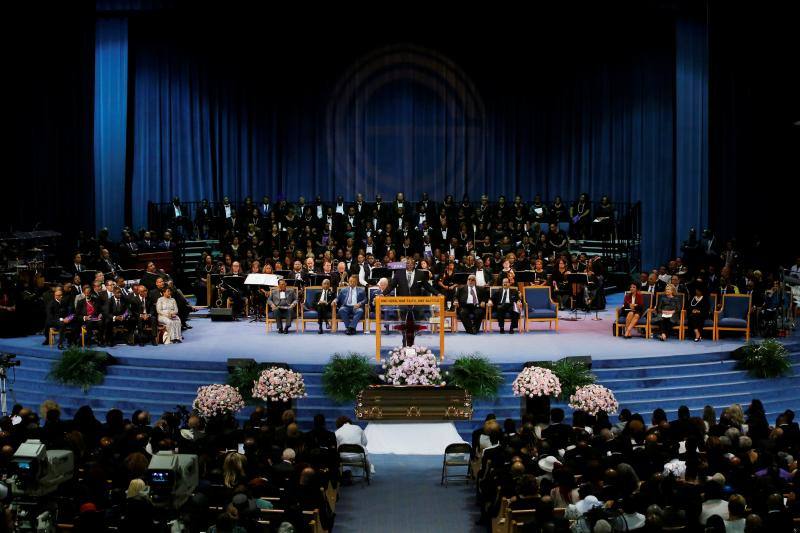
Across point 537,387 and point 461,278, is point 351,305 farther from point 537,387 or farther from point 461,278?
point 537,387

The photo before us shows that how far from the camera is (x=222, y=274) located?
2034 centimetres

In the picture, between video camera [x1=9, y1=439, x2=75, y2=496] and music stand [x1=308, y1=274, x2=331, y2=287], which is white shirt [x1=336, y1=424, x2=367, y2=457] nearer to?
video camera [x1=9, y1=439, x2=75, y2=496]

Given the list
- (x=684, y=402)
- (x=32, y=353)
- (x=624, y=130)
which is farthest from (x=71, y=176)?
(x=684, y=402)

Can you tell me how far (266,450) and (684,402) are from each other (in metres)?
7.04

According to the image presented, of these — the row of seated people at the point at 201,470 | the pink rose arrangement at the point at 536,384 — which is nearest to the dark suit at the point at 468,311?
the pink rose arrangement at the point at 536,384

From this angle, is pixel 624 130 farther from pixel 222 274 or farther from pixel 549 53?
pixel 222 274

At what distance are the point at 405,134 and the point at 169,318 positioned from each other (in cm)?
1352

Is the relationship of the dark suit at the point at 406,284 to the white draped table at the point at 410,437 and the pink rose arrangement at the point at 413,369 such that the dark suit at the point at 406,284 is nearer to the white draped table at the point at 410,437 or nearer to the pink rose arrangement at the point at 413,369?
the pink rose arrangement at the point at 413,369

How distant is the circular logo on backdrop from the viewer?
28.8 meters

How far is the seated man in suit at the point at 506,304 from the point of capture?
17781mm

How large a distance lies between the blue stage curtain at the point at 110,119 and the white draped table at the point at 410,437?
42.5 feet

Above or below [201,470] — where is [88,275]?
above

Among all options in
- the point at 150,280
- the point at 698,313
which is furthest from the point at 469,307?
the point at 150,280

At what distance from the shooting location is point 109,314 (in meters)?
16.5
